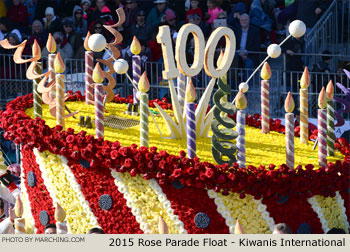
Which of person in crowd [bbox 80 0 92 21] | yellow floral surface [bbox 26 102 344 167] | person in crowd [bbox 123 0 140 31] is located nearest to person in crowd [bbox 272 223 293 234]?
yellow floral surface [bbox 26 102 344 167]

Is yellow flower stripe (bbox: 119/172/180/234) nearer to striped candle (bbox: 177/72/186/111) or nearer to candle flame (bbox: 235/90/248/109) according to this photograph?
candle flame (bbox: 235/90/248/109)

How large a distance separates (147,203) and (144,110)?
47.1 inches

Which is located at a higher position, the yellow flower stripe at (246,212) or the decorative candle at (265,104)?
the decorative candle at (265,104)

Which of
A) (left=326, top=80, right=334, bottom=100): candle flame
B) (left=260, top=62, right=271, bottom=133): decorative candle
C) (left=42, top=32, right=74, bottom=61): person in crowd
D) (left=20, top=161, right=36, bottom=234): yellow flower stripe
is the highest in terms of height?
(left=42, top=32, right=74, bottom=61): person in crowd

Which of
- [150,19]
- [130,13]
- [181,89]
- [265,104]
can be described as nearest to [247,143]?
[265,104]

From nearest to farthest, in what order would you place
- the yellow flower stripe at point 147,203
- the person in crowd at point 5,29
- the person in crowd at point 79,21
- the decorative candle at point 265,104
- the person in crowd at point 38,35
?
the yellow flower stripe at point 147,203, the decorative candle at point 265,104, the person in crowd at point 38,35, the person in crowd at point 5,29, the person in crowd at point 79,21

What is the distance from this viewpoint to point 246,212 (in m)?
12.6

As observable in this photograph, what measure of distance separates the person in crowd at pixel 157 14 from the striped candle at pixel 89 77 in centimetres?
533

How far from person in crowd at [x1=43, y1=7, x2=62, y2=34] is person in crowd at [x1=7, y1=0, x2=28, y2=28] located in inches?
17.0

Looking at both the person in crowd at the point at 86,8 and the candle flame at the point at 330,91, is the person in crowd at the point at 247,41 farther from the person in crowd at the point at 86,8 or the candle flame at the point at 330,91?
the candle flame at the point at 330,91

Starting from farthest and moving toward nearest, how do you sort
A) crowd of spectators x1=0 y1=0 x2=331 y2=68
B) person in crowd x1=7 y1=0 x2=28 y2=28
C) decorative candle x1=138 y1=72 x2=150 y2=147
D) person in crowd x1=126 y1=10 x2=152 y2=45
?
person in crowd x1=7 y1=0 x2=28 y2=28
person in crowd x1=126 y1=10 x2=152 y2=45
crowd of spectators x1=0 y1=0 x2=331 y2=68
decorative candle x1=138 y1=72 x2=150 y2=147

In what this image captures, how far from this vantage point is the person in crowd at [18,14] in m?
21.3

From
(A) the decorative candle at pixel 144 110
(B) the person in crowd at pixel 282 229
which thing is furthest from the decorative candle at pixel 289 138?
(A) the decorative candle at pixel 144 110

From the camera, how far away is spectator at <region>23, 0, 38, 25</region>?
2159cm
